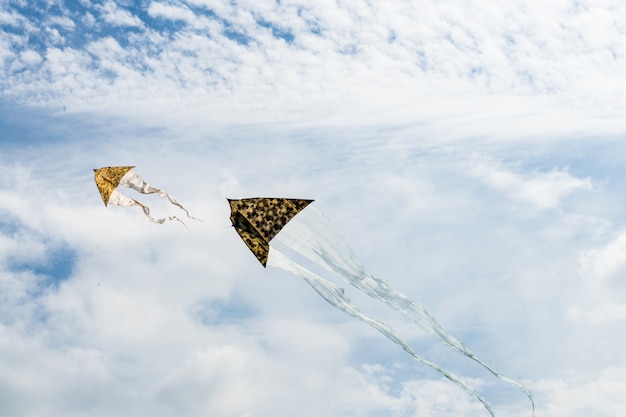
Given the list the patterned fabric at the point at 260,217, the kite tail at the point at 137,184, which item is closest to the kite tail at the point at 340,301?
the patterned fabric at the point at 260,217

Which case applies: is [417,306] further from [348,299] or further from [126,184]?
[126,184]

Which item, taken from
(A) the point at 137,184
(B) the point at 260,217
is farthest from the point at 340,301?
(A) the point at 137,184

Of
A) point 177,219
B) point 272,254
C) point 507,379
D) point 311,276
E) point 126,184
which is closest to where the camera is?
point 507,379

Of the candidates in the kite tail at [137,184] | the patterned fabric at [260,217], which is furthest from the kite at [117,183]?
the patterned fabric at [260,217]

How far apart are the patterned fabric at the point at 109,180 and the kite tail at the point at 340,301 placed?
44.3 ft

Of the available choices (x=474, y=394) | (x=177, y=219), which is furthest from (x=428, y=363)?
(x=177, y=219)

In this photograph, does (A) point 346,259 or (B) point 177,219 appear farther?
(B) point 177,219

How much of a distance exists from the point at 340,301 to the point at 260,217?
7814 millimetres

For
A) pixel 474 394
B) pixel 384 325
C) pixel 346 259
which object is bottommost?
pixel 474 394

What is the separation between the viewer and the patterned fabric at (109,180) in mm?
44188

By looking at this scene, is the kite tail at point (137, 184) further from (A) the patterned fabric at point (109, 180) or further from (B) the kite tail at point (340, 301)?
(B) the kite tail at point (340, 301)

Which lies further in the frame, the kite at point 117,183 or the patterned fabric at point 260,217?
the kite at point 117,183

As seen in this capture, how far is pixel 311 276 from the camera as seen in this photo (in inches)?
1297

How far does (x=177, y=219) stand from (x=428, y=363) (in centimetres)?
1735
